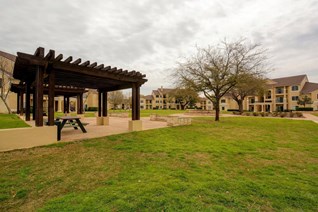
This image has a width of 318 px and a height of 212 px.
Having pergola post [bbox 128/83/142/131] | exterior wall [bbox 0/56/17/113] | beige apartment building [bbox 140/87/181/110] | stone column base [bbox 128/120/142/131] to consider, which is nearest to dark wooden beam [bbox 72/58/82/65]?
pergola post [bbox 128/83/142/131]

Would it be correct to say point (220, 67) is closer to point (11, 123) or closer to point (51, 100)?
point (51, 100)

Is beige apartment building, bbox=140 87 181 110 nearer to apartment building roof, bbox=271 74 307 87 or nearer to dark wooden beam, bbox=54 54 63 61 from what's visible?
apartment building roof, bbox=271 74 307 87

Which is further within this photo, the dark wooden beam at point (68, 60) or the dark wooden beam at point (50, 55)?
the dark wooden beam at point (68, 60)

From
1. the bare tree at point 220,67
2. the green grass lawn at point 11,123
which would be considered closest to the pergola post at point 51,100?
the green grass lawn at point 11,123

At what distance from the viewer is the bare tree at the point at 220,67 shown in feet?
48.6

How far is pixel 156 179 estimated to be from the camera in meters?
3.64

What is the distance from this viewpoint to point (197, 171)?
4156mm

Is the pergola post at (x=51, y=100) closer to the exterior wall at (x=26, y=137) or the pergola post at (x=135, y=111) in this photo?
the exterior wall at (x=26, y=137)

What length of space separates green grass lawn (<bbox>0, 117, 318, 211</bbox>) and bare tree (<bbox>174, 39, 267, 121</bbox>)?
32.9 ft

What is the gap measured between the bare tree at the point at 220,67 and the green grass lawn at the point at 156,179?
32.9 feet

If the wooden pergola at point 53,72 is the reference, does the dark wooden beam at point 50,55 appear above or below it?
above

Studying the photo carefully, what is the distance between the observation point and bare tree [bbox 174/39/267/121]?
48.6 feet

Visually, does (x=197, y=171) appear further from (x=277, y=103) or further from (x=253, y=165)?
(x=277, y=103)

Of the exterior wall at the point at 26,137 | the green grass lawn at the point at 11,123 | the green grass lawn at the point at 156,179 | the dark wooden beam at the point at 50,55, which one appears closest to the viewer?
the green grass lawn at the point at 156,179
